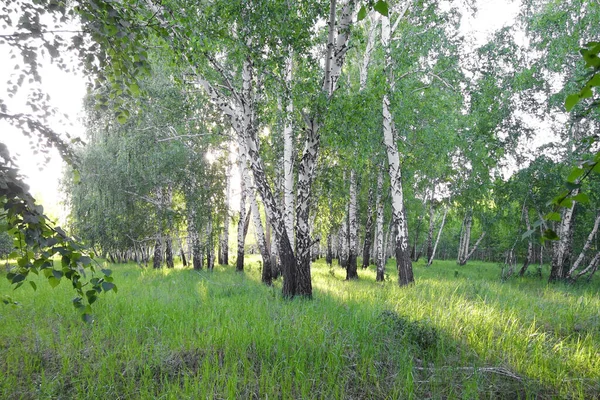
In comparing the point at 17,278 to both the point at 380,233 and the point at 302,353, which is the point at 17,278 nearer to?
the point at 302,353

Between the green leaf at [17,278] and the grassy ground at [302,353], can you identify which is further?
the grassy ground at [302,353]

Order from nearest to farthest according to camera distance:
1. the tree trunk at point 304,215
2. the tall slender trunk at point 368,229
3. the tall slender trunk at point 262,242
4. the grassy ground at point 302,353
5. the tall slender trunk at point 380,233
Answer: the grassy ground at point 302,353 → the tree trunk at point 304,215 → the tall slender trunk at point 262,242 → the tall slender trunk at point 380,233 → the tall slender trunk at point 368,229

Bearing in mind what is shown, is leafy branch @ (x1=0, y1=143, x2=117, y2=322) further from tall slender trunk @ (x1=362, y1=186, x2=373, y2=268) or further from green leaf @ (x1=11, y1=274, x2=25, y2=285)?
tall slender trunk @ (x1=362, y1=186, x2=373, y2=268)

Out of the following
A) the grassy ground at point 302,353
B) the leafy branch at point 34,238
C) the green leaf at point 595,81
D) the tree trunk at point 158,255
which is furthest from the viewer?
the tree trunk at point 158,255

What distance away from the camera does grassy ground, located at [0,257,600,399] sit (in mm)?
3035

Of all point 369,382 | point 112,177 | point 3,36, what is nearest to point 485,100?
point 369,382

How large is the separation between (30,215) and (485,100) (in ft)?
34.9

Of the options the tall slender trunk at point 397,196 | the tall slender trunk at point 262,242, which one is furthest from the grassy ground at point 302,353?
the tall slender trunk at point 262,242

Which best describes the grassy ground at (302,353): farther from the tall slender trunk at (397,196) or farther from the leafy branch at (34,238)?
the tall slender trunk at (397,196)

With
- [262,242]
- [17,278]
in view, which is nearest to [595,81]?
[17,278]

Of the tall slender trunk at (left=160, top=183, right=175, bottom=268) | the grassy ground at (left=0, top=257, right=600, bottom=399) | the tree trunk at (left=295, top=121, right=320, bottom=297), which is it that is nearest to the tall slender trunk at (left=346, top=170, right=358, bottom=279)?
the tree trunk at (left=295, top=121, right=320, bottom=297)

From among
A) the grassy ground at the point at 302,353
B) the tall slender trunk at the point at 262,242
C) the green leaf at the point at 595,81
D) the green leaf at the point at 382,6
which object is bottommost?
the grassy ground at the point at 302,353

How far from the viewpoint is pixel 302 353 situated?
3.56m

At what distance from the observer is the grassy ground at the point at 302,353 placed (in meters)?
3.04
